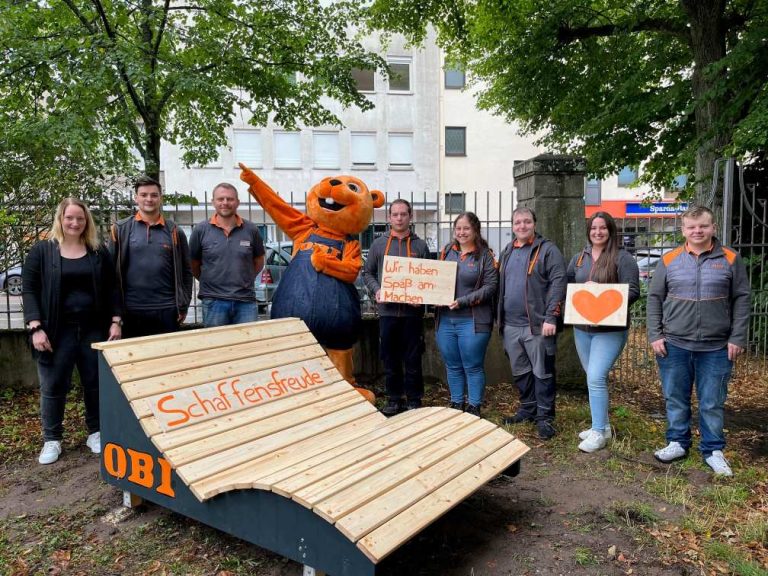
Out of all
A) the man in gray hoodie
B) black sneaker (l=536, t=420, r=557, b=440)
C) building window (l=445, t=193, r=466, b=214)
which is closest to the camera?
black sneaker (l=536, t=420, r=557, b=440)

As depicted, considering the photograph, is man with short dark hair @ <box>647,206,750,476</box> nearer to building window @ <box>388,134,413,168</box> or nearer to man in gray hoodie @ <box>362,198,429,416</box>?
man in gray hoodie @ <box>362,198,429,416</box>

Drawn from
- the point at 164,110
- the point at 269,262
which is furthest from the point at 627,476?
the point at 164,110

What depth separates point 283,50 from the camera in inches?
275

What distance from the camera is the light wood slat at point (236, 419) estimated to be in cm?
320

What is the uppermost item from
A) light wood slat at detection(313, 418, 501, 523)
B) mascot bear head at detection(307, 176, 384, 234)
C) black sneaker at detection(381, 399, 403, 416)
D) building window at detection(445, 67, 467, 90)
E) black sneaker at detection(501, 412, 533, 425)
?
building window at detection(445, 67, 467, 90)

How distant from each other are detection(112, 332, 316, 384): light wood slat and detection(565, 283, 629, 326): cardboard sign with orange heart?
2095mm

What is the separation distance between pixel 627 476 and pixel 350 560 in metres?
2.59

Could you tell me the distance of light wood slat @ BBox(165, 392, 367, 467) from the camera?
313 cm

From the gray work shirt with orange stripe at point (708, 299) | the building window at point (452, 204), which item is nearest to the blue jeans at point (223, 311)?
the building window at point (452, 204)

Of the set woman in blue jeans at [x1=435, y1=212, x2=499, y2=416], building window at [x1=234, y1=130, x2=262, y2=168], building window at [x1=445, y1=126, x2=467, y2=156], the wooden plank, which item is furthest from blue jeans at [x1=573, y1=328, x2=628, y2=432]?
building window at [x1=445, y1=126, x2=467, y2=156]

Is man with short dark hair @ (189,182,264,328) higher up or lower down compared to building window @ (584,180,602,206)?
lower down

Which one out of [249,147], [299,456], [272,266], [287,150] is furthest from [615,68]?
[249,147]

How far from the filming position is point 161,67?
5582 millimetres

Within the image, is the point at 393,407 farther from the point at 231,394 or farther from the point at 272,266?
the point at 272,266
